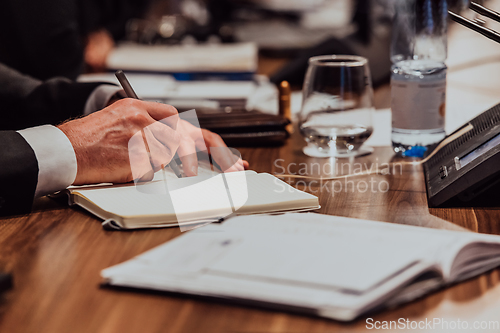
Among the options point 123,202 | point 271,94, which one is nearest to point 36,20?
point 271,94

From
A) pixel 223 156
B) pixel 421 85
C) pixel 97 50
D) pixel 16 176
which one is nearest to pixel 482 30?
pixel 421 85

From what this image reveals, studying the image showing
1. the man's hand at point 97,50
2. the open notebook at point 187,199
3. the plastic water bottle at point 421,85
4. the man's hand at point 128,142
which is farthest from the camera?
the man's hand at point 97,50

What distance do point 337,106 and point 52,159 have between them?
18.8 inches

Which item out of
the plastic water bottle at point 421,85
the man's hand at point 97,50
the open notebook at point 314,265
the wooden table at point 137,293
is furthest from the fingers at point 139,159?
the man's hand at point 97,50

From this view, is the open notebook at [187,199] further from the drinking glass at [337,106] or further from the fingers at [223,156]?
the drinking glass at [337,106]

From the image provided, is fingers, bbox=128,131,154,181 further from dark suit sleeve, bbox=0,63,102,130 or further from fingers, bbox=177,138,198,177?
dark suit sleeve, bbox=0,63,102,130

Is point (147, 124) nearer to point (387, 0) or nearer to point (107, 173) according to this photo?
point (107, 173)

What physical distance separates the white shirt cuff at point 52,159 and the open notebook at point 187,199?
24 millimetres

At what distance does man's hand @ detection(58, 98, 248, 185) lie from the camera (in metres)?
0.77

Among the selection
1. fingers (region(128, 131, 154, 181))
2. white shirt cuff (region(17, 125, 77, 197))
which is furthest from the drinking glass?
white shirt cuff (region(17, 125, 77, 197))

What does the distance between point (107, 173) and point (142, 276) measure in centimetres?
32

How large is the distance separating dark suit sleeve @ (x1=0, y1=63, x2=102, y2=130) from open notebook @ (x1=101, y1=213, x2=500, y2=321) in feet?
2.19

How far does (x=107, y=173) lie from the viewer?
773 millimetres

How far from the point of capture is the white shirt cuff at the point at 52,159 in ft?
2.37
